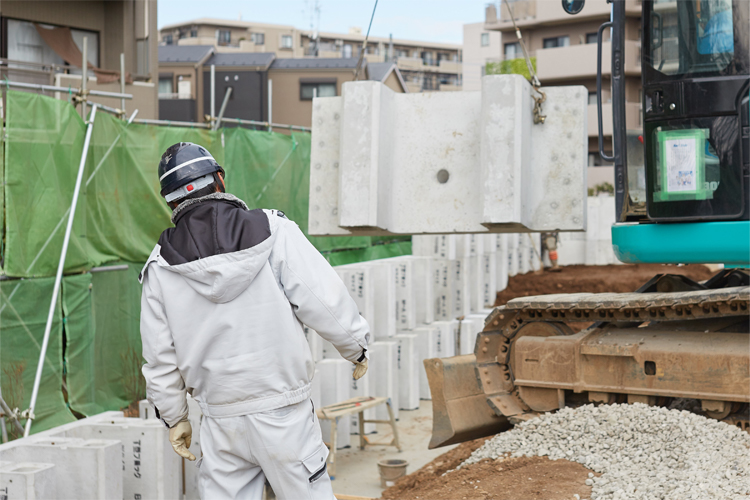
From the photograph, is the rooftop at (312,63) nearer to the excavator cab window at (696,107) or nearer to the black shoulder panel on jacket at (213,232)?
the excavator cab window at (696,107)

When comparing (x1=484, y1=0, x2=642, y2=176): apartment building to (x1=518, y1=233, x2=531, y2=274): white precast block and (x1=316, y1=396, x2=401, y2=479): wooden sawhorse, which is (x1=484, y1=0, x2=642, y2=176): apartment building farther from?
(x1=316, y1=396, x2=401, y2=479): wooden sawhorse

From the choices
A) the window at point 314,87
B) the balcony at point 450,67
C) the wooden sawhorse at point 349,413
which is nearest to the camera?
the wooden sawhorse at point 349,413

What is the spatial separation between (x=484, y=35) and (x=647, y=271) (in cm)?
3752

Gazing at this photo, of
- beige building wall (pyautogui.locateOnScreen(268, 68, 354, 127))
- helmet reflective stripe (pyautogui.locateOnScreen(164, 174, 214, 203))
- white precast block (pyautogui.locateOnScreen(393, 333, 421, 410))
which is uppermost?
beige building wall (pyautogui.locateOnScreen(268, 68, 354, 127))

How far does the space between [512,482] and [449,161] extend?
228 centimetres

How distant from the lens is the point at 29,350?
6973 millimetres

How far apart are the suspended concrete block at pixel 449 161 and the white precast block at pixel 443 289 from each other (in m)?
6.67

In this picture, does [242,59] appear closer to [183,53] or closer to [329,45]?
[183,53]

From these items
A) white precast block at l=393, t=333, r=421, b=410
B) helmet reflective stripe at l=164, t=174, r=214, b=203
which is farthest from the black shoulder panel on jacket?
white precast block at l=393, t=333, r=421, b=410

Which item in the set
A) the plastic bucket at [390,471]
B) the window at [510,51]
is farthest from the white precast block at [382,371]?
the window at [510,51]

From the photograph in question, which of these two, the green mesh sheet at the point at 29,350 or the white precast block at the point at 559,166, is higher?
the white precast block at the point at 559,166

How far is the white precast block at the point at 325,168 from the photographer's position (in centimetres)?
571

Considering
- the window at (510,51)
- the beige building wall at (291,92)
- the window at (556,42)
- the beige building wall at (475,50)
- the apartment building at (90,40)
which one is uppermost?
the beige building wall at (475,50)

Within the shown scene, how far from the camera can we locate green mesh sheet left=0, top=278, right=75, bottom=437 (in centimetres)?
673
